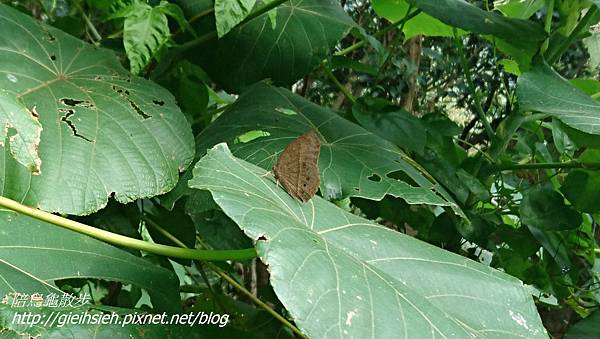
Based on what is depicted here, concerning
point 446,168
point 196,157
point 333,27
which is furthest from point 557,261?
point 196,157

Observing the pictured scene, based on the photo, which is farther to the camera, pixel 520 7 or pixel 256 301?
pixel 520 7

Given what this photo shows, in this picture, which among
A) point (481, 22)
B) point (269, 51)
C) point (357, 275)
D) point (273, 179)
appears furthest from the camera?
point (269, 51)

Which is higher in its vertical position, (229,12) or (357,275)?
(229,12)

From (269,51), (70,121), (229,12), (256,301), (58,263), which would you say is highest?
(229,12)

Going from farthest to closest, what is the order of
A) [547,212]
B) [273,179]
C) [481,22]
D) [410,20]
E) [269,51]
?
[410,20] → [269,51] → [547,212] → [481,22] → [273,179]

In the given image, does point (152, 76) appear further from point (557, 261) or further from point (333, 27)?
point (557, 261)

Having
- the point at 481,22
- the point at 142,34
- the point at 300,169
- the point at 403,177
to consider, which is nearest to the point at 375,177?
Result: the point at 403,177

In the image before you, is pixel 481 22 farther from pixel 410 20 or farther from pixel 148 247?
Result: pixel 148 247
